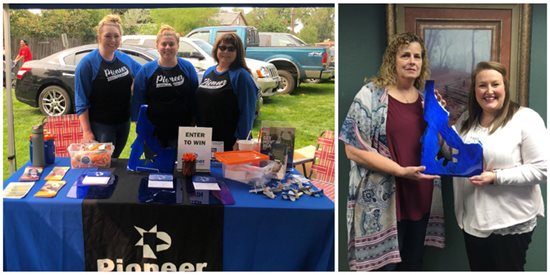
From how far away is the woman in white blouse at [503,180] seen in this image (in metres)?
1.98

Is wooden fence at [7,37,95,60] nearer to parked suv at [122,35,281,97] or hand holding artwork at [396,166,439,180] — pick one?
parked suv at [122,35,281,97]

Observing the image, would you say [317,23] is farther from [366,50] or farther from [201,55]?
[366,50]

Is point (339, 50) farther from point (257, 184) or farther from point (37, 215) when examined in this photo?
point (37, 215)

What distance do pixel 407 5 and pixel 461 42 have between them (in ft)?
1.09

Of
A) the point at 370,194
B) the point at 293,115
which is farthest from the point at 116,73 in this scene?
the point at 370,194

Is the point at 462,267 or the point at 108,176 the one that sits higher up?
the point at 108,176

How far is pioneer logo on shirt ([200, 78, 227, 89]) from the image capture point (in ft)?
9.66

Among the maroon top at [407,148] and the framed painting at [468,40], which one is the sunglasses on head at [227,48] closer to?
the framed painting at [468,40]

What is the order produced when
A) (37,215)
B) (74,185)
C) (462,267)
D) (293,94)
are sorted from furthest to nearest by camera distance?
1. (293,94)
2. (462,267)
3. (74,185)
4. (37,215)

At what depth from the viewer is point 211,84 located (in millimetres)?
2947

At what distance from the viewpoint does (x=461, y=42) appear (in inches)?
91.1

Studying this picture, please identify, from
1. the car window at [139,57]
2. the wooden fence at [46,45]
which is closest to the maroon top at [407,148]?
the car window at [139,57]

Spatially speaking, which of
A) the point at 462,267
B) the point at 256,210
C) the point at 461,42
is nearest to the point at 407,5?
the point at 461,42

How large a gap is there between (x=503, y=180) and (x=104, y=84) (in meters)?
2.27
